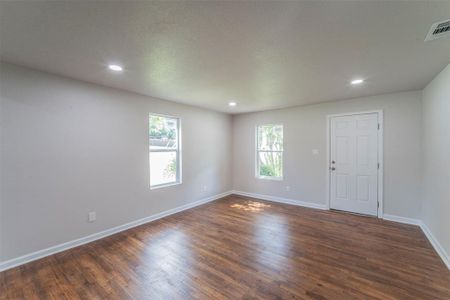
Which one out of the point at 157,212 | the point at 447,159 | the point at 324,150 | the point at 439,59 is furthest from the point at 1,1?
the point at 324,150

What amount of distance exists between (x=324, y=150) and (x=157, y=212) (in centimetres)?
370

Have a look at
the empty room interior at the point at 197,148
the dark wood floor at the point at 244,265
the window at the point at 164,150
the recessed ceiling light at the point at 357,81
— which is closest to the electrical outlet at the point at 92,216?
the empty room interior at the point at 197,148

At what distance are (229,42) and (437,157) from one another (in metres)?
3.08

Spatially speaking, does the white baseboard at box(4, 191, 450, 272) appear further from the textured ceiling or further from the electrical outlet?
the textured ceiling

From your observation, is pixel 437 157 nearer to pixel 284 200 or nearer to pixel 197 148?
pixel 284 200

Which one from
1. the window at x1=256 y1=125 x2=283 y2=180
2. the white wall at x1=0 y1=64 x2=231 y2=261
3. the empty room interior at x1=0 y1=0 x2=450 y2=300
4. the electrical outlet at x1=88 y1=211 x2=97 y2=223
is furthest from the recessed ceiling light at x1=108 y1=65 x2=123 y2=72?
the window at x1=256 y1=125 x2=283 y2=180

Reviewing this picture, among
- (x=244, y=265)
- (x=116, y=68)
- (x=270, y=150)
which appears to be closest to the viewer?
(x=244, y=265)

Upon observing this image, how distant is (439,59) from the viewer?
2.21 meters

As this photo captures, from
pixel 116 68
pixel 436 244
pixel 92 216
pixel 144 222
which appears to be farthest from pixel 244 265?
pixel 116 68

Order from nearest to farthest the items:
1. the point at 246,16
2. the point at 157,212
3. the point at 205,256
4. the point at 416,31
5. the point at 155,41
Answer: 1. the point at 246,16
2. the point at 416,31
3. the point at 155,41
4. the point at 205,256
5. the point at 157,212

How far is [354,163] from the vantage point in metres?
4.06

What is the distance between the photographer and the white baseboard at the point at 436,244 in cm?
234

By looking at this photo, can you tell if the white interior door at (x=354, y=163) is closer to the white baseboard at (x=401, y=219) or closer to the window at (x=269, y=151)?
the white baseboard at (x=401, y=219)

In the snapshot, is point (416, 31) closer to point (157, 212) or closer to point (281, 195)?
point (281, 195)
